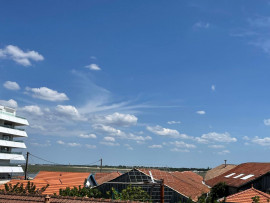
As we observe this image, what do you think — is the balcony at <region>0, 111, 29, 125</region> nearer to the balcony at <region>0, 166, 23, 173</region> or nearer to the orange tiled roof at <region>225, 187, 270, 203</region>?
the balcony at <region>0, 166, 23, 173</region>


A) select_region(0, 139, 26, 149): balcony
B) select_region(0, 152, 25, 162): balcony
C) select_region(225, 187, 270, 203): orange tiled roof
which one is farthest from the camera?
select_region(0, 139, 26, 149): balcony

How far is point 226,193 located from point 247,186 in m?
3.30

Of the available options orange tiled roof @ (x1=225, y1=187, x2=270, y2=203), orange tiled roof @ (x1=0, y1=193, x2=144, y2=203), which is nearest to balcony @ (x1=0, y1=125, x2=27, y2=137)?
orange tiled roof @ (x1=0, y1=193, x2=144, y2=203)

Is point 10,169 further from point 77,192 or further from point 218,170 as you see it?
point 218,170

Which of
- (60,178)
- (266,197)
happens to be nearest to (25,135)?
(60,178)

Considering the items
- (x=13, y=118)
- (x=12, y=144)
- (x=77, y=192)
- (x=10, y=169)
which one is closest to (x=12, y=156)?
Answer: (x=12, y=144)

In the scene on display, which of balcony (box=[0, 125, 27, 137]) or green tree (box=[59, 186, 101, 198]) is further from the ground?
balcony (box=[0, 125, 27, 137])

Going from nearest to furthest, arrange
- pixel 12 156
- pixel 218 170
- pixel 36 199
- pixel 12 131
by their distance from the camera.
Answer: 1. pixel 36 199
2. pixel 12 156
3. pixel 12 131
4. pixel 218 170

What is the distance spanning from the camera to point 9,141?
206 ft

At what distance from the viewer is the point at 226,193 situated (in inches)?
1703

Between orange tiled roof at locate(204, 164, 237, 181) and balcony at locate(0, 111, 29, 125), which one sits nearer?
balcony at locate(0, 111, 29, 125)

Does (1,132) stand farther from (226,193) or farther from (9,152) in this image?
(226,193)

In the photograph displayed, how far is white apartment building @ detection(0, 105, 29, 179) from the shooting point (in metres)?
60.9

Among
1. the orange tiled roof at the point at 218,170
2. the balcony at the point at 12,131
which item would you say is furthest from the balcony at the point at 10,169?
the orange tiled roof at the point at 218,170
